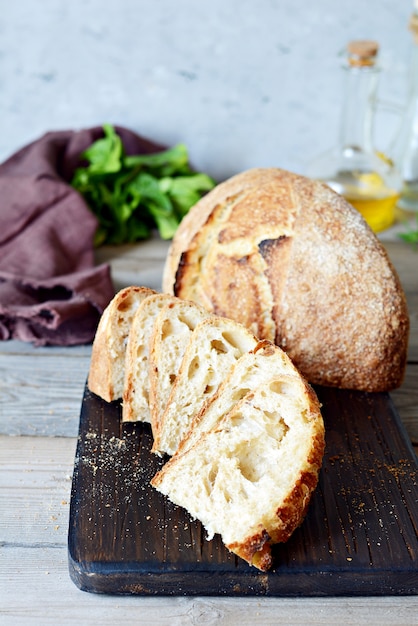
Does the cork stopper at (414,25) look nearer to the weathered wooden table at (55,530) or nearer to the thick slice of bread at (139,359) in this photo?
the weathered wooden table at (55,530)

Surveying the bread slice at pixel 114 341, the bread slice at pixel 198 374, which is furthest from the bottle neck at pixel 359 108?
the bread slice at pixel 198 374

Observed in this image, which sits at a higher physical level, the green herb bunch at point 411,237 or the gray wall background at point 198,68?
the gray wall background at point 198,68

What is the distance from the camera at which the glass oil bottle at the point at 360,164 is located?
2896mm

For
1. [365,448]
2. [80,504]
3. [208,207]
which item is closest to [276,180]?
[208,207]

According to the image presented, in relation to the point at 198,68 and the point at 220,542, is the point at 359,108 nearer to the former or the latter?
the point at 198,68

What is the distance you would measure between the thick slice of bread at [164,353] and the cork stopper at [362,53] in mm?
1490

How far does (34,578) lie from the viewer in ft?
5.01

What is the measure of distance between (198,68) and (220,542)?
2.21 meters

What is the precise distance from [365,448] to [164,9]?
204 centimetres

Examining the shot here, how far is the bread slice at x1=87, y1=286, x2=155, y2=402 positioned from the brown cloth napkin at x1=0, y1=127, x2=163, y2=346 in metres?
0.46

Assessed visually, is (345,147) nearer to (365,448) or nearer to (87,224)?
(87,224)

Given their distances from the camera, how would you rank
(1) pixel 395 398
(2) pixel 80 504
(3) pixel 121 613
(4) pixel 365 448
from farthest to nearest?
(1) pixel 395 398
(4) pixel 365 448
(2) pixel 80 504
(3) pixel 121 613

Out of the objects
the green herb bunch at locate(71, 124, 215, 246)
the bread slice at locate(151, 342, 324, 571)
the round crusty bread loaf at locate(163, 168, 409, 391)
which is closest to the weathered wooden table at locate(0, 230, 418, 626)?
the bread slice at locate(151, 342, 324, 571)

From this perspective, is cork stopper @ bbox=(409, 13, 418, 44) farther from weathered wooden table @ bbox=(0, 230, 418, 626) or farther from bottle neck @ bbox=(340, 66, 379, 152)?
weathered wooden table @ bbox=(0, 230, 418, 626)
